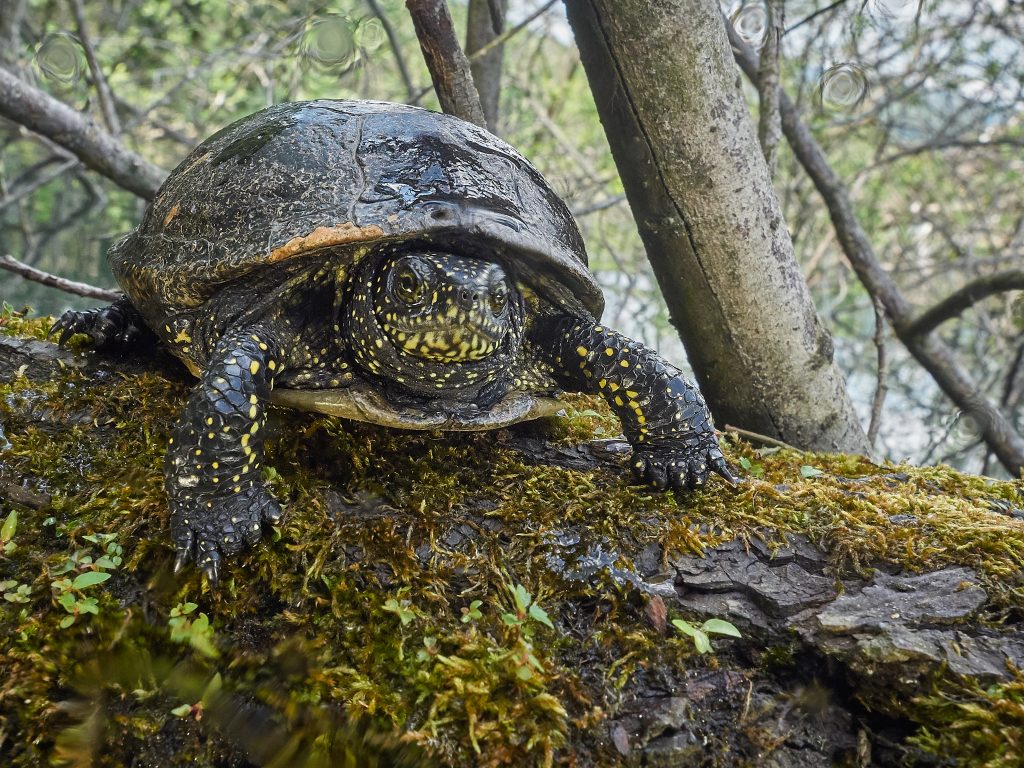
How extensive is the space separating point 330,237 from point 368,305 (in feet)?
0.82

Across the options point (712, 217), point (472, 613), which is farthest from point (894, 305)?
point (472, 613)

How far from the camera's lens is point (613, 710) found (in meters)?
1.59

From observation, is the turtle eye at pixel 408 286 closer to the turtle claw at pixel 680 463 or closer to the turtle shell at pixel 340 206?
the turtle shell at pixel 340 206

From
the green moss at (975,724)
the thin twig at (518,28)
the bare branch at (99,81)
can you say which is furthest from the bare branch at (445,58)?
the green moss at (975,724)

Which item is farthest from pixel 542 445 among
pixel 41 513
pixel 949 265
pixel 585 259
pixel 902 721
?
pixel 949 265

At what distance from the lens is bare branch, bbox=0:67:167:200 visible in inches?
141

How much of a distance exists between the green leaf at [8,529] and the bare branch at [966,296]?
4218 millimetres

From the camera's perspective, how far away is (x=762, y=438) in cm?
298

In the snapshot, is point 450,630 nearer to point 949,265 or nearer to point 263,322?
point 263,322

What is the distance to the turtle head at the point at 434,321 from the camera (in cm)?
207

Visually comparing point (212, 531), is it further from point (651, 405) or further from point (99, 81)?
point (99, 81)

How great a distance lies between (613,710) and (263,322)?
158 centimetres

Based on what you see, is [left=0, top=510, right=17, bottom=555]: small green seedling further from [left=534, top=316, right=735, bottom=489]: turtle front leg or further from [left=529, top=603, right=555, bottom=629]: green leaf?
[left=534, top=316, right=735, bottom=489]: turtle front leg

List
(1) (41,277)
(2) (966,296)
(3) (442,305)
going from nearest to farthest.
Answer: (3) (442,305) → (1) (41,277) → (2) (966,296)
